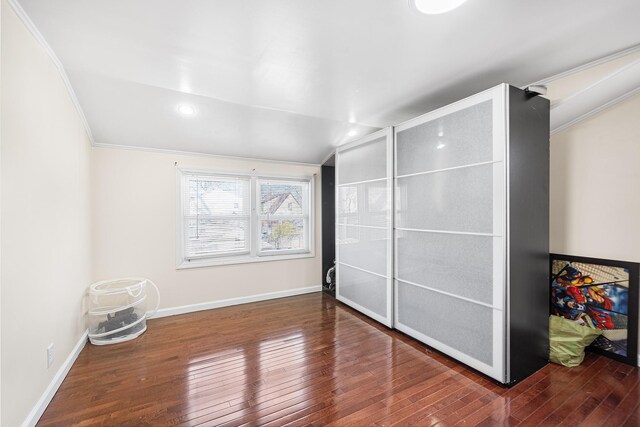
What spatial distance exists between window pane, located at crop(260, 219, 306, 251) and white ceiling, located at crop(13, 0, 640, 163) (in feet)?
5.74

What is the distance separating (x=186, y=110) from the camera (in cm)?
285

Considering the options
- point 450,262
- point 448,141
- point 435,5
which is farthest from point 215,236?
point 435,5

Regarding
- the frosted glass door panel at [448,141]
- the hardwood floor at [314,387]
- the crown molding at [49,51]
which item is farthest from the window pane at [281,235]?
the crown molding at [49,51]

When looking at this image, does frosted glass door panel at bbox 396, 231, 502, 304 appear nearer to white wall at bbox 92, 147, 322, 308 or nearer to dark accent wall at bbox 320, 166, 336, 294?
dark accent wall at bbox 320, 166, 336, 294

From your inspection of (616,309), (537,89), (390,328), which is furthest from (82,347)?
(616,309)

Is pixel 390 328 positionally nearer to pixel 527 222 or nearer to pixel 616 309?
pixel 527 222

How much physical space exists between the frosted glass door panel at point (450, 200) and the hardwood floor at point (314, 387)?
4.04ft

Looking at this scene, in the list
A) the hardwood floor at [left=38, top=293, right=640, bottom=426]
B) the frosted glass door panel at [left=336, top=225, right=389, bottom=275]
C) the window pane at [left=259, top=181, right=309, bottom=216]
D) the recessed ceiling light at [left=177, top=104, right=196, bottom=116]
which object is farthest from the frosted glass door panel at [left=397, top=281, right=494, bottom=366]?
the recessed ceiling light at [left=177, top=104, right=196, bottom=116]

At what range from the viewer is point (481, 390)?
202 centimetres

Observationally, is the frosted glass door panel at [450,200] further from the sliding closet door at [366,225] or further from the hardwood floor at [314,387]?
the hardwood floor at [314,387]

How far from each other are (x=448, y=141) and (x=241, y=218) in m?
2.97

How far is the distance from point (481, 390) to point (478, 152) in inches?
71.8

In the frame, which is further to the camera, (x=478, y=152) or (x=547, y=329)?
(x=547, y=329)

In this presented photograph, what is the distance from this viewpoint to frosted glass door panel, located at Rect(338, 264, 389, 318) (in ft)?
10.6
